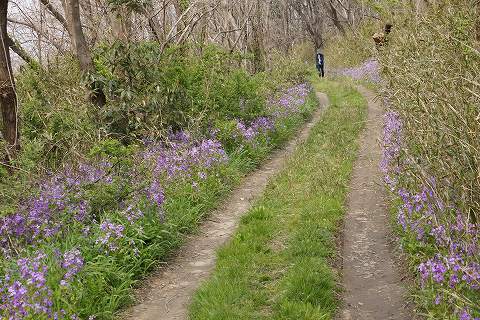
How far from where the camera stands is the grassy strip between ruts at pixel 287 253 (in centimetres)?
453

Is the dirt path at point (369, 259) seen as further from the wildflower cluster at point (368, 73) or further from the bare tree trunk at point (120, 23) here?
the wildflower cluster at point (368, 73)

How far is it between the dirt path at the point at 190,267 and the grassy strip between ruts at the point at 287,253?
22 cm

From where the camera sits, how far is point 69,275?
4574 mm

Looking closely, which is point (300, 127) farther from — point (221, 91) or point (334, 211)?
point (334, 211)

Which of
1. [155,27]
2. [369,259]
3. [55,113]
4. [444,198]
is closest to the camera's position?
[444,198]

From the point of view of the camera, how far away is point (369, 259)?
5449mm

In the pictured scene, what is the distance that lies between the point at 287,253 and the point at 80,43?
18.2ft

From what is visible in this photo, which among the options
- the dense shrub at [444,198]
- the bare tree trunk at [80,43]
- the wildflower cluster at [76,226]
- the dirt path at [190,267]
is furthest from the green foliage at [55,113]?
the dense shrub at [444,198]

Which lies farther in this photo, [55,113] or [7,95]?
[55,113]

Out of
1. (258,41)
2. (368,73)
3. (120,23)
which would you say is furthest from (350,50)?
(120,23)

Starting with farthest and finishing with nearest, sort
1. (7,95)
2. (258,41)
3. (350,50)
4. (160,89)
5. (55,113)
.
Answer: (350,50)
(258,41)
(160,89)
(55,113)
(7,95)

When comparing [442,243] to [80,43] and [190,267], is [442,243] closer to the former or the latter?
[190,267]

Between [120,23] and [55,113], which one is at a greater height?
[120,23]

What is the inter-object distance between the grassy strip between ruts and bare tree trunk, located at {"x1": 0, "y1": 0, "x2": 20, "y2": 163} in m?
3.70
